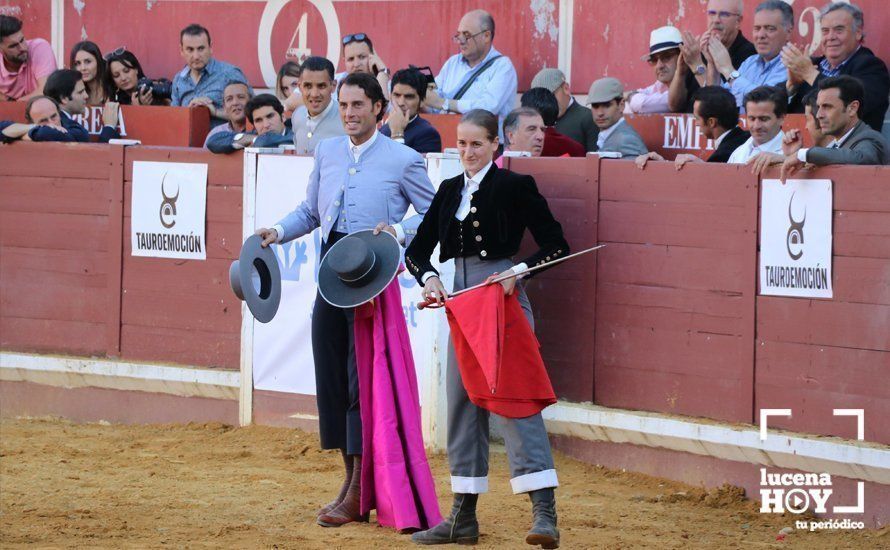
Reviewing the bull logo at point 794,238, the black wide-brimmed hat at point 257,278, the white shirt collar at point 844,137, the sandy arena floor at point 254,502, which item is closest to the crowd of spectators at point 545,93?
the white shirt collar at point 844,137

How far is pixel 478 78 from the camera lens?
8977mm

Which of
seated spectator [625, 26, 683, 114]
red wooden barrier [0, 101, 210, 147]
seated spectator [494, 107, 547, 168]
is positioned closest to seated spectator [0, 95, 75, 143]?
red wooden barrier [0, 101, 210, 147]

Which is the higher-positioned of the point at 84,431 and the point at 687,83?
the point at 687,83

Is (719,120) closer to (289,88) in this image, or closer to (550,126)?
(550,126)

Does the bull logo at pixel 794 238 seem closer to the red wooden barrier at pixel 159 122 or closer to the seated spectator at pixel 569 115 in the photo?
the seated spectator at pixel 569 115

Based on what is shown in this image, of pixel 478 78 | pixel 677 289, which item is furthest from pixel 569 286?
pixel 478 78

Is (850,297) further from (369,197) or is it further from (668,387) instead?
(369,197)

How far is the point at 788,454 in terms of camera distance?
6184 millimetres

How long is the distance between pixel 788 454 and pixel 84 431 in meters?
4.26

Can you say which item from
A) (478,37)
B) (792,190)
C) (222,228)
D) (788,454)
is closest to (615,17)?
(478,37)

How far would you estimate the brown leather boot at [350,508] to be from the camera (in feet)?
19.3

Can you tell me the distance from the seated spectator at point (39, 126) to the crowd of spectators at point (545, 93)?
0.01 meters

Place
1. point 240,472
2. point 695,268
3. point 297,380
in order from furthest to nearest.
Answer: point 297,380 < point 240,472 < point 695,268

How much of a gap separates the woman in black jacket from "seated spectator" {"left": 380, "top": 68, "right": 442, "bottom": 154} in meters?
2.18
